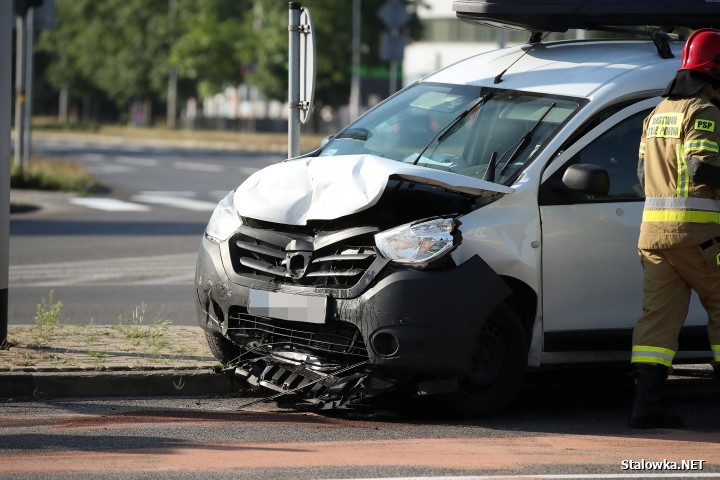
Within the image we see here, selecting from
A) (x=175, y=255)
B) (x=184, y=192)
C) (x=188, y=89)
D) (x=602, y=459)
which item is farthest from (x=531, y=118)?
(x=188, y=89)

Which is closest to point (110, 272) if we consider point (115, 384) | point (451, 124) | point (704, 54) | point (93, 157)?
point (115, 384)

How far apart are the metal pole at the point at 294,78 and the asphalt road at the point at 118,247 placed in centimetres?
165

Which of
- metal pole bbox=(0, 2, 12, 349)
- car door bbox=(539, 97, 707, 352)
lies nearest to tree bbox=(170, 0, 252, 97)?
metal pole bbox=(0, 2, 12, 349)

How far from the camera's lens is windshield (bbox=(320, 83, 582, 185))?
7.19m

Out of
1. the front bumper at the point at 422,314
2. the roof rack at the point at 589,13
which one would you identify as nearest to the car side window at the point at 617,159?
the front bumper at the point at 422,314

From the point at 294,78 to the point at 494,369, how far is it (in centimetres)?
291

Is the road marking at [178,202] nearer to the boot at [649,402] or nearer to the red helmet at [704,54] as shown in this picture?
the boot at [649,402]

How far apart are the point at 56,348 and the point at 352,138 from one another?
7.14 feet

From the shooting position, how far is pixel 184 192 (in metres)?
27.0

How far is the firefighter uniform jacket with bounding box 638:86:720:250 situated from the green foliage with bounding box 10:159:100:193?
19.9 metres

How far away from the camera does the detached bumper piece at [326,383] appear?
6621 millimetres

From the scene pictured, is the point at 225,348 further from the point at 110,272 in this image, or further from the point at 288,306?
the point at 110,272

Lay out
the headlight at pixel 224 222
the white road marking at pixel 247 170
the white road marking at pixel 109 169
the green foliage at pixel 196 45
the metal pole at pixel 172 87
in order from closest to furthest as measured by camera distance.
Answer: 1. the headlight at pixel 224 222
2. the white road marking at pixel 247 170
3. the white road marking at pixel 109 169
4. the green foliage at pixel 196 45
5. the metal pole at pixel 172 87

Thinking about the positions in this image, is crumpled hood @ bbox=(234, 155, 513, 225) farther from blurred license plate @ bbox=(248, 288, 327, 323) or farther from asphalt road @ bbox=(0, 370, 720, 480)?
asphalt road @ bbox=(0, 370, 720, 480)
